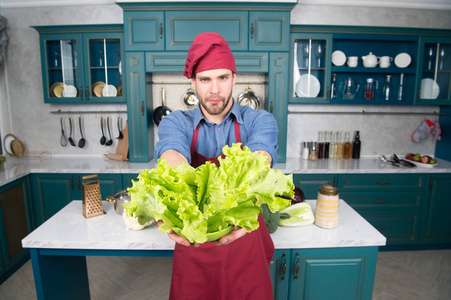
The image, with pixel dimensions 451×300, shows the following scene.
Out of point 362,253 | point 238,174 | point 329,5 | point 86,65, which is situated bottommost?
point 362,253

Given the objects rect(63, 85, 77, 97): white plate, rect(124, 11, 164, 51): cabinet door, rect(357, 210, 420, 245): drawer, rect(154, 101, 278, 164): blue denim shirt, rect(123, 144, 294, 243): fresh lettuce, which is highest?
rect(124, 11, 164, 51): cabinet door

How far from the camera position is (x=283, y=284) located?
1.61 meters

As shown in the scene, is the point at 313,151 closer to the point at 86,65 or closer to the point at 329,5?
the point at 329,5

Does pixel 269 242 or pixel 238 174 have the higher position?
pixel 238 174

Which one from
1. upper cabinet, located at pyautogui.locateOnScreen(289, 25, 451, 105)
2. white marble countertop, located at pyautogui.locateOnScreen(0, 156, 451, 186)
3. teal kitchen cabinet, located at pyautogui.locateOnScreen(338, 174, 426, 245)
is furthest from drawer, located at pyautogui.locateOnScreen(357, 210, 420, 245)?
upper cabinet, located at pyautogui.locateOnScreen(289, 25, 451, 105)

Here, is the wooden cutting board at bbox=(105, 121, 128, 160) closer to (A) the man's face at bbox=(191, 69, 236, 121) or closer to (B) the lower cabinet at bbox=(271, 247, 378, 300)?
(A) the man's face at bbox=(191, 69, 236, 121)

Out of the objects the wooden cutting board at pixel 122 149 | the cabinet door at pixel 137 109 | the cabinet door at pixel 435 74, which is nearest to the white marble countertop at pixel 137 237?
the cabinet door at pixel 137 109

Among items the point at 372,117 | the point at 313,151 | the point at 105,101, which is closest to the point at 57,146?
the point at 105,101

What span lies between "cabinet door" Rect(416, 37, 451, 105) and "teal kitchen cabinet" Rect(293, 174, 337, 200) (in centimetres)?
138

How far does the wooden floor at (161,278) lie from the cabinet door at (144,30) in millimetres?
2233

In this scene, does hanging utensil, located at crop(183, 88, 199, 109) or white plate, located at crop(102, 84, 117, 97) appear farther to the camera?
hanging utensil, located at crop(183, 88, 199, 109)

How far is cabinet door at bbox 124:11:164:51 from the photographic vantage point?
3002 mm

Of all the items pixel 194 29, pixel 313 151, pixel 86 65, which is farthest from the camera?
pixel 313 151

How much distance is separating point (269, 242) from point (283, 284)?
1.46 ft
